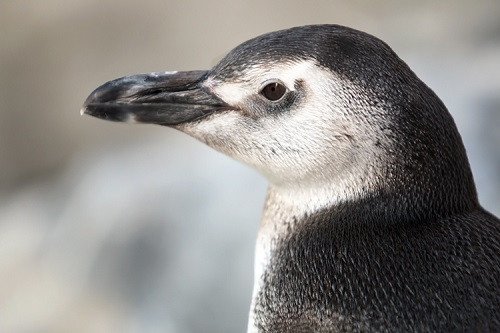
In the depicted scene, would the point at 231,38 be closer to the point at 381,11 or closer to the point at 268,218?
the point at 381,11

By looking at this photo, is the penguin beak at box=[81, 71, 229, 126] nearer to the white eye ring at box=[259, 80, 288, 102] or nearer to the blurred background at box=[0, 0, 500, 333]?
the white eye ring at box=[259, 80, 288, 102]

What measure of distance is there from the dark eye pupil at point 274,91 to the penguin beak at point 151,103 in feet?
0.25

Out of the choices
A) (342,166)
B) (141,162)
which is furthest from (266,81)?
(141,162)

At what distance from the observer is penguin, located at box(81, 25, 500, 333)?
35.5 inches

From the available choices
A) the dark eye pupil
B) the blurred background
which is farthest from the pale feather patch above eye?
the blurred background

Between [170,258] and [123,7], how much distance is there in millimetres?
1281

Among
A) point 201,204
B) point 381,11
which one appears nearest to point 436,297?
point 201,204

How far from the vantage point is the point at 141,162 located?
2418mm

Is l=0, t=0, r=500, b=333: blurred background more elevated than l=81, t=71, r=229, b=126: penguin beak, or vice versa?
l=0, t=0, r=500, b=333: blurred background

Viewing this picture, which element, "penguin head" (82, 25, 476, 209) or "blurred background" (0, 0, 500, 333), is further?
"blurred background" (0, 0, 500, 333)

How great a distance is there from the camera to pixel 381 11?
2.78 metres

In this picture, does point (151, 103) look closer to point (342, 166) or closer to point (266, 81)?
point (266, 81)

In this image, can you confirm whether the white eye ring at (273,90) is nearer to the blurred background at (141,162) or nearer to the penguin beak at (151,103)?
the penguin beak at (151,103)

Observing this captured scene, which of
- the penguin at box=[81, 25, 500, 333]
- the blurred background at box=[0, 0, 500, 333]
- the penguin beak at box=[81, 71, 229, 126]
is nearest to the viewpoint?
the penguin at box=[81, 25, 500, 333]
